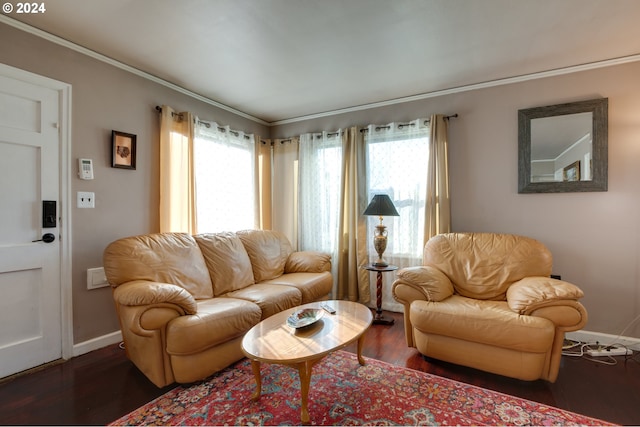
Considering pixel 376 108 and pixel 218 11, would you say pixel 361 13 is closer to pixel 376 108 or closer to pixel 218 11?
pixel 218 11

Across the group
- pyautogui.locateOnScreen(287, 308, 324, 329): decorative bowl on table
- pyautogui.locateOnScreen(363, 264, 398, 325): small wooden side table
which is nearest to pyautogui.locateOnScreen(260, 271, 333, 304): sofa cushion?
pyautogui.locateOnScreen(363, 264, 398, 325): small wooden side table

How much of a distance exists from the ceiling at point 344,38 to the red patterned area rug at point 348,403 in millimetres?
2460

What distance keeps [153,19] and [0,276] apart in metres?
2.07

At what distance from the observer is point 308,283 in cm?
300

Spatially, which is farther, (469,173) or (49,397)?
(469,173)

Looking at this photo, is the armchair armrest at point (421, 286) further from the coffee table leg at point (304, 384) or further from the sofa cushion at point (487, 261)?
the coffee table leg at point (304, 384)

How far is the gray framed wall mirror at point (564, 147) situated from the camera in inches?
104

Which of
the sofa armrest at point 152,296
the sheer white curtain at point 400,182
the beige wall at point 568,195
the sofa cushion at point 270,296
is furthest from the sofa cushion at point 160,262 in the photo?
the beige wall at point 568,195

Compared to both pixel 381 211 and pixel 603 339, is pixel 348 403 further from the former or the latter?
pixel 603 339

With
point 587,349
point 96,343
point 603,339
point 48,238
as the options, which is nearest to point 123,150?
point 48,238

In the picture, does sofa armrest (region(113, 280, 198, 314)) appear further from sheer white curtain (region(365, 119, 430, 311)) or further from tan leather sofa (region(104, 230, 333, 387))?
sheer white curtain (region(365, 119, 430, 311))

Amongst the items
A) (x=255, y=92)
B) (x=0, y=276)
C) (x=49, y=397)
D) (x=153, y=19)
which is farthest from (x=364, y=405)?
(x=255, y=92)

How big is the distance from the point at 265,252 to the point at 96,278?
1536mm

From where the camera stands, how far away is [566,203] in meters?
2.77
